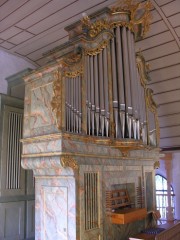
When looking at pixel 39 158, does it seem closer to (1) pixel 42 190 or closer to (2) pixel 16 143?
(1) pixel 42 190

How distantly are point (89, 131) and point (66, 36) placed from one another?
301 centimetres

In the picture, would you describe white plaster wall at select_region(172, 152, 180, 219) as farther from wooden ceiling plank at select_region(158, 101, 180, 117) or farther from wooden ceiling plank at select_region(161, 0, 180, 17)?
wooden ceiling plank at select_region(161, 0, 180, 17)

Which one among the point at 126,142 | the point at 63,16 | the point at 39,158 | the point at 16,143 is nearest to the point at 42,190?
the point at 39,158

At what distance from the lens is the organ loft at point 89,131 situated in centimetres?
407

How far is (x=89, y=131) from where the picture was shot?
4.29m

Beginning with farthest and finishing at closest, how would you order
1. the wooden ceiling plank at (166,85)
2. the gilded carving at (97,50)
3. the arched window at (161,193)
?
the arched window at (161,193) → the wooden ceiling plank at (166,85) → the gilded carving at (97,50)

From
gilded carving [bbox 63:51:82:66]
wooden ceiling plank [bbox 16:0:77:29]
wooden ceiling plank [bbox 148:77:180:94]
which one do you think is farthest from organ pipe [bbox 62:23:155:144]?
wooden ceiling plank [bbox 148:77:180:94]

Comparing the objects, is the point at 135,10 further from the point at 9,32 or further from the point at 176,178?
the point at 176,178

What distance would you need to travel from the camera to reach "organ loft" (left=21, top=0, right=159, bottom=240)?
4.07 m

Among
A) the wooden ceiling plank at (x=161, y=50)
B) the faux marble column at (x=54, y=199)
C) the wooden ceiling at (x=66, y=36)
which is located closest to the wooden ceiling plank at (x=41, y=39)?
the wooden ceiling at (x=66, y=36)

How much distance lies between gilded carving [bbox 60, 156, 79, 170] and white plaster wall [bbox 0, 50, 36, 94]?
129 inches

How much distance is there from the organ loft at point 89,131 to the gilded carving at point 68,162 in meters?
0.01

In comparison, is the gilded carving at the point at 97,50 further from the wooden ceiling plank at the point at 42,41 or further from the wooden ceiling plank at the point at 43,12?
the wooden ceiling plank at the point at 42,41

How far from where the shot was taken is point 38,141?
169 inches
